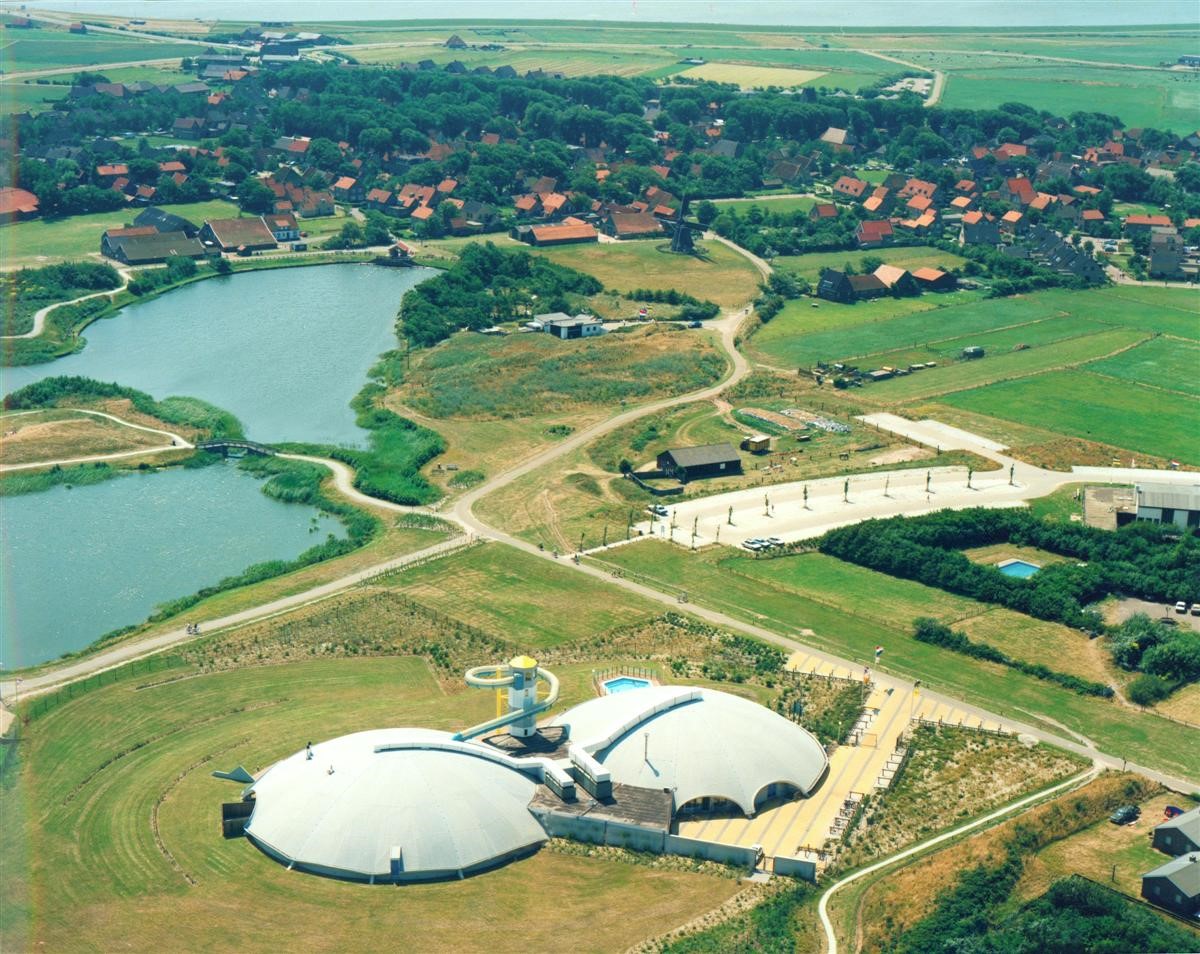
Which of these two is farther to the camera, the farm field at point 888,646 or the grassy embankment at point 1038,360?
the grassy embankment at point 1038,360

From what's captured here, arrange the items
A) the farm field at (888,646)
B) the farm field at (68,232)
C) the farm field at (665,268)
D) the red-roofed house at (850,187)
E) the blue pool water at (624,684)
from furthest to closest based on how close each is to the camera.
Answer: the red-roofed house at (850,187), the farm field at (68,232), the farm field at (665,268), the blue pool water at (624,684), the farm field at (888,646)

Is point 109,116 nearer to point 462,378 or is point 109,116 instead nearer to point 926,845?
point 462,378

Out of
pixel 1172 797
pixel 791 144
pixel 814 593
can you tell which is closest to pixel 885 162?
pixel 791 144

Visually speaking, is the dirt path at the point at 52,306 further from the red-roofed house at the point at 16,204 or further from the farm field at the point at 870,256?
the farm field at the point at 870,256

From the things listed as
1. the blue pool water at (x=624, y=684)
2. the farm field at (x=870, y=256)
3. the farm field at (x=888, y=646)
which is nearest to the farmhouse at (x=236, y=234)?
the farm field at (x=870, y=256)

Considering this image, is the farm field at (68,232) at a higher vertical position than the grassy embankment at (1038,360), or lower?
higher
